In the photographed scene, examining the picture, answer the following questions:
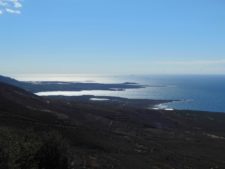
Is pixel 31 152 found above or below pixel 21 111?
above

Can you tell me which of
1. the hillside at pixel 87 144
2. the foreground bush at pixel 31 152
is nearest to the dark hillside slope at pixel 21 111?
the hillside at pixel 87 144

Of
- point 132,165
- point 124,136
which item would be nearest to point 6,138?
point 132,165

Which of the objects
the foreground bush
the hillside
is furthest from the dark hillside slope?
the foreground bush

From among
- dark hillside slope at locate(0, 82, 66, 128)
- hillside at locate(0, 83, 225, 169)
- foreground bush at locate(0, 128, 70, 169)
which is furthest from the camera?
dark hillside slope at locate(0, 82, 66, 128)

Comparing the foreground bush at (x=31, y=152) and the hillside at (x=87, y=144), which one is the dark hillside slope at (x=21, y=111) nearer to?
the hillside at (x=87, y=144)

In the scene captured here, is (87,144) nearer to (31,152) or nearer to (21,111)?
(21,111)

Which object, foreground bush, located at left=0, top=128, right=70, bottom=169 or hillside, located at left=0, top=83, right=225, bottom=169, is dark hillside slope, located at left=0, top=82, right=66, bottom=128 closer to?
hillside, located at left=0, top=83, right=225, bottom=169

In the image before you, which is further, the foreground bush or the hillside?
the hillside

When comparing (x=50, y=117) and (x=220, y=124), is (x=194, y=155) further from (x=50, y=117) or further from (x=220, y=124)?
(x=220, y=124)

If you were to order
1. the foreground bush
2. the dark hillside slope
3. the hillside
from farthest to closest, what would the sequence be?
the dark hillside slope, the hillside, the foreground bush

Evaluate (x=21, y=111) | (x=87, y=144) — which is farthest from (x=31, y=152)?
(x=21, y=111)

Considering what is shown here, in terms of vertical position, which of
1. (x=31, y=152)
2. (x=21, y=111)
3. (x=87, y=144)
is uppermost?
(x=31, y=152)
